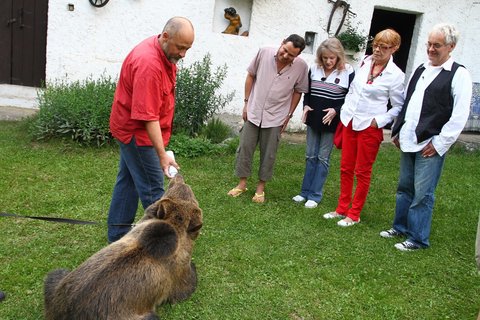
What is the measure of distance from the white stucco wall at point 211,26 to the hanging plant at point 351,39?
32cm

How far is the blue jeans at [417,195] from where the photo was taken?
4.90 meters

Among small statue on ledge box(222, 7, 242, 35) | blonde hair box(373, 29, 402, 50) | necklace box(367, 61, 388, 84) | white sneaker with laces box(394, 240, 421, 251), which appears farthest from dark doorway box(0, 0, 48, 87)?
white sneaker with laces box(394, 240, 421, 251)

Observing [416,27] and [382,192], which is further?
[416,27]

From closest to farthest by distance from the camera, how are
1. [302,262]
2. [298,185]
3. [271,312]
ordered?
[271,312] → [302,262] → [298,185]

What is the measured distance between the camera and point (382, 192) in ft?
23.7

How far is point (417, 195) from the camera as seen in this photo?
501cm

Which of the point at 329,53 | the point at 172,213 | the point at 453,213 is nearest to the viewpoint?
the point at 172,213

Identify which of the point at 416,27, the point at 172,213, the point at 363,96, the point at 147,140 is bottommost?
the point at 172,213

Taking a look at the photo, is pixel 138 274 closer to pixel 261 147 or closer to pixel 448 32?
pixel 261 147

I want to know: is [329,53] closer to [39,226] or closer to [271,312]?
[271,312]

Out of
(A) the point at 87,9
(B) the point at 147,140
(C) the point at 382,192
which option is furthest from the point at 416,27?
(B) the point at 147,140

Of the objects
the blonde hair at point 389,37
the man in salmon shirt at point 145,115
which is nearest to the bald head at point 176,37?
the man in salmon shirt at point 145,115

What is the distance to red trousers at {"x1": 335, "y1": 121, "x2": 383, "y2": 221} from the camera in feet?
17.6

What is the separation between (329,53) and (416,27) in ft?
19.8
